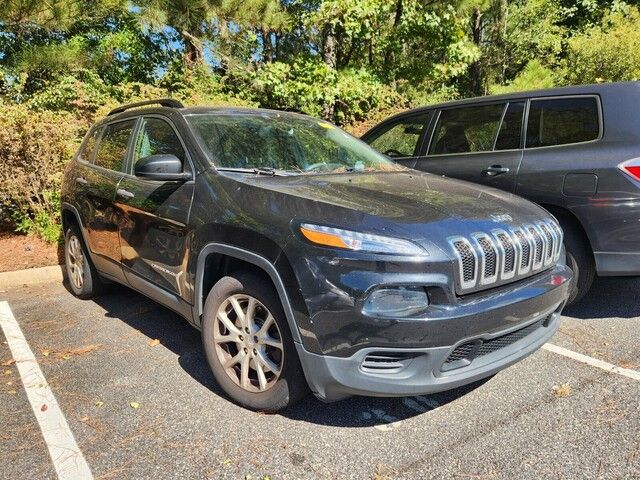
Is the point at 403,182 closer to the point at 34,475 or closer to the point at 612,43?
the point at 34,475

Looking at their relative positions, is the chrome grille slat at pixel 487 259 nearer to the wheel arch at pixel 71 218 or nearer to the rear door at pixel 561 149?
the rear door at pixel 561 149

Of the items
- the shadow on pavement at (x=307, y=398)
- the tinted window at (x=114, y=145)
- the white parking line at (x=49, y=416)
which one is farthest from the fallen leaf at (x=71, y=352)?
the tinted window at (x=114, y=145)

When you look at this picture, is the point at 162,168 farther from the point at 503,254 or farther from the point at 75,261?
the point at 75,261

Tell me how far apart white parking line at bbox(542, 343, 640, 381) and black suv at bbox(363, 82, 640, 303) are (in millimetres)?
588

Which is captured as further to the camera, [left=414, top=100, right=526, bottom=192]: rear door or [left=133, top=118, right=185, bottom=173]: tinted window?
[left=414, top=100, right=526, bottom=192]: rear door

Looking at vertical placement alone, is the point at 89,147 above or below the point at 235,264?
above

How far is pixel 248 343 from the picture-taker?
2.79 meters

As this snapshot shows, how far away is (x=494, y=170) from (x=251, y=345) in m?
2.71

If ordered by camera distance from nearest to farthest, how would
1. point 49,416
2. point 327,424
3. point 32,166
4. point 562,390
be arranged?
1. point 327,424
2. point 49,416
3. point 562,390
4. point 32,166

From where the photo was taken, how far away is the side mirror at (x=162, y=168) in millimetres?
3074

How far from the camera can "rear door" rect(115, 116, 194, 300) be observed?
10.4 feet

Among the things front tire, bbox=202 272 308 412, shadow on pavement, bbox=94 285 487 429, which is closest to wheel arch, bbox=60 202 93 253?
shadow on pavement, bbox=94 285 487 429

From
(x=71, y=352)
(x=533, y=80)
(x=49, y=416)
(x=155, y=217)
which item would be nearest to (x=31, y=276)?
(x=71, y=352)

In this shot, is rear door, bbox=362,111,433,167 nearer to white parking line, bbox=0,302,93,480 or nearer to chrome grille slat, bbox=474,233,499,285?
chrome grille slat, bbox=474,233,499,285
